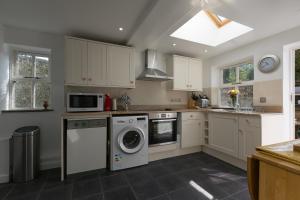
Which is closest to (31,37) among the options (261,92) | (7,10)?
(7,10)

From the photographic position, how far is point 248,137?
7.66ft

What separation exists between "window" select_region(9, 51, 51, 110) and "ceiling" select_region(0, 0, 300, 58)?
529 mm

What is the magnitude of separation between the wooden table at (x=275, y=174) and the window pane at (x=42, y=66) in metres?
3.21

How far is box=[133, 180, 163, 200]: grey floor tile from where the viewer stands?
179cm

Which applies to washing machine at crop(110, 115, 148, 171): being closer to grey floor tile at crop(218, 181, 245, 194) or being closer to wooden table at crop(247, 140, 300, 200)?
grey floor tile at crop(218, 181, 245, 194)

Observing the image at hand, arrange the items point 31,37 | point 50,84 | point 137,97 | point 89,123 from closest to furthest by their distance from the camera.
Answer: point 89,123 → point 31,37 → point 50,84 → point 137,97

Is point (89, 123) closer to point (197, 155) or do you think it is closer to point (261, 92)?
point (197, 155)

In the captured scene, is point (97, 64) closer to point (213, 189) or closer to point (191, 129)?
point (191, 129)

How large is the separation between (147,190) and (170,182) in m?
0.37

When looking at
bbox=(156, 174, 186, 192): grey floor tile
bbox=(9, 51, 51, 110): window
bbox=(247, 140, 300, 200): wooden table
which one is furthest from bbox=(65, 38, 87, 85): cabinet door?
bbox=(247, 140, 300, 200): wooden table

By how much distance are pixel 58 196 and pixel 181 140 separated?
7.12 ft

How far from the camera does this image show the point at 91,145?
2.25 meters

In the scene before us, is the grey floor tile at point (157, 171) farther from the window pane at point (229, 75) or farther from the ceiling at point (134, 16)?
the window pane at point (229, 75)

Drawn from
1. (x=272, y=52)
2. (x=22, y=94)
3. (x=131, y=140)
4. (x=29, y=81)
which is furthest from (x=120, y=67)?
(x=272, y=52)
